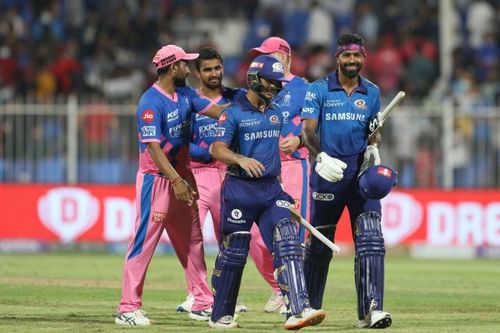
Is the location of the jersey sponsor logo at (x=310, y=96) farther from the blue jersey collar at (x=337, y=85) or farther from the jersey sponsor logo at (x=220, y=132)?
the jersey sponsor logo at (x=220, y=132)

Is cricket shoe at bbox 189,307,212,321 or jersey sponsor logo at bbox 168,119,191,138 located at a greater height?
jersey sponsor logo at bbox 168,119,191,138

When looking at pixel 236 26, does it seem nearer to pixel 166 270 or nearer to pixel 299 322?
pixel 166 270

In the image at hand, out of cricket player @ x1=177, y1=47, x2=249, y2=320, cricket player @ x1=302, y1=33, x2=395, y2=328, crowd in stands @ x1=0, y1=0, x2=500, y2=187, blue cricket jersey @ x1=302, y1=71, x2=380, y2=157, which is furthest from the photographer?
crowd in stands @ x1=0, y1=0, x2=500, y2=187

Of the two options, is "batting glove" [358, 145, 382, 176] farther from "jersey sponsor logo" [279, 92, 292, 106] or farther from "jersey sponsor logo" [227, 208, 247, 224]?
"jersey sponsor logo" [279, 92, 292, 106]

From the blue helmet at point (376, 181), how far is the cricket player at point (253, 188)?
27.8 inches

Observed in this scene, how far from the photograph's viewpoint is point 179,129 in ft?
42.8

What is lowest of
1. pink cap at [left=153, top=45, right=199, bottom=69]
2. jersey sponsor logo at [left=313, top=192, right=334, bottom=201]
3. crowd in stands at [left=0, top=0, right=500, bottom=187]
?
jersey sponsor logo at [left=313, top=192, right=334, bottom=201]

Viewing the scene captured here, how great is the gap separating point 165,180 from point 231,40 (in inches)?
578

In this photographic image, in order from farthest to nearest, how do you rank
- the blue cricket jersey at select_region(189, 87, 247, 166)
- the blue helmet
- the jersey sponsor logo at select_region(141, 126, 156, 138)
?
1. the blue cricket jersey at select_region(189, 87, 247, 166)
2. the jersey sponsor logo at select_region(141, 126, 156, 138)
3. the blue helmet

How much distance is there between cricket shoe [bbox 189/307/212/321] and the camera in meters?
13.2

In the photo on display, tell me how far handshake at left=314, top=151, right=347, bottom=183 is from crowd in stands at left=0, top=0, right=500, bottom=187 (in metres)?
11.5

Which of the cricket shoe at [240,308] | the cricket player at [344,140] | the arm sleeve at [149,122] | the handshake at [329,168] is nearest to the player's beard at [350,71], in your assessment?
the cricket player at [344,140]

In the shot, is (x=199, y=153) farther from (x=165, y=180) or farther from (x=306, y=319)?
(x=306, y=319)

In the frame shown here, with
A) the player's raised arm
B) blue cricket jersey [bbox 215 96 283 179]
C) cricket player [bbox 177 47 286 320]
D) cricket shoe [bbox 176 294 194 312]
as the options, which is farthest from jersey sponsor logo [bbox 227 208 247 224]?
cricket shoe [bbox 176 294 194 312]
